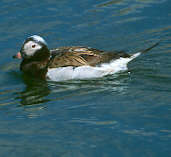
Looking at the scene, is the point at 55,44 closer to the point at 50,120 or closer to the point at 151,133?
the point at 50,120

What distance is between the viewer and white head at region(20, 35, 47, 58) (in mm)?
9133

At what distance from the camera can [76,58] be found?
8.71 m

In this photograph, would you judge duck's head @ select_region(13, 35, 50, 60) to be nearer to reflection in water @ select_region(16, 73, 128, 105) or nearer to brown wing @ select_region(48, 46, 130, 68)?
brown wing @ select_region(48, 46, 130, 68)

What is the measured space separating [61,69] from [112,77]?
0.94 meters

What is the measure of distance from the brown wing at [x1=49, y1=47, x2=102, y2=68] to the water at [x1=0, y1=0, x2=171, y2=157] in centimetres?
→ 35

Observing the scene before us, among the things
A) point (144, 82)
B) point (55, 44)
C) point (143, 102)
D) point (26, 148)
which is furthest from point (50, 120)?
point (55, 44)

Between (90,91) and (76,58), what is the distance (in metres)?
0.79

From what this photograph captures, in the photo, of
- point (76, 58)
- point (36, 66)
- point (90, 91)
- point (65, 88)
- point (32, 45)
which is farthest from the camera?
point (36, 66)

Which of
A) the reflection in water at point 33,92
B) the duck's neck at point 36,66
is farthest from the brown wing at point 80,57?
the reflection in water at point 33,92

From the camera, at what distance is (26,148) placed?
248 inches

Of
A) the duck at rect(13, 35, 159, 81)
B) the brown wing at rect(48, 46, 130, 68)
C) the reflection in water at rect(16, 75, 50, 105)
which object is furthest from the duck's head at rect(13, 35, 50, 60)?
the reflection in water at rect(16, 75, 50, 105)

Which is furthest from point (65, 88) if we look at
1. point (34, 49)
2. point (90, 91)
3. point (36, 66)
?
point (34, 49)

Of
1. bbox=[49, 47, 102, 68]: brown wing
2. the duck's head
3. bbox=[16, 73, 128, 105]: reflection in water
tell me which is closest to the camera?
bbox=[16, 73, 128, 105]: reflection in water

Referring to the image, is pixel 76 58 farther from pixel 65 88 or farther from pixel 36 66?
pixel 36 66
